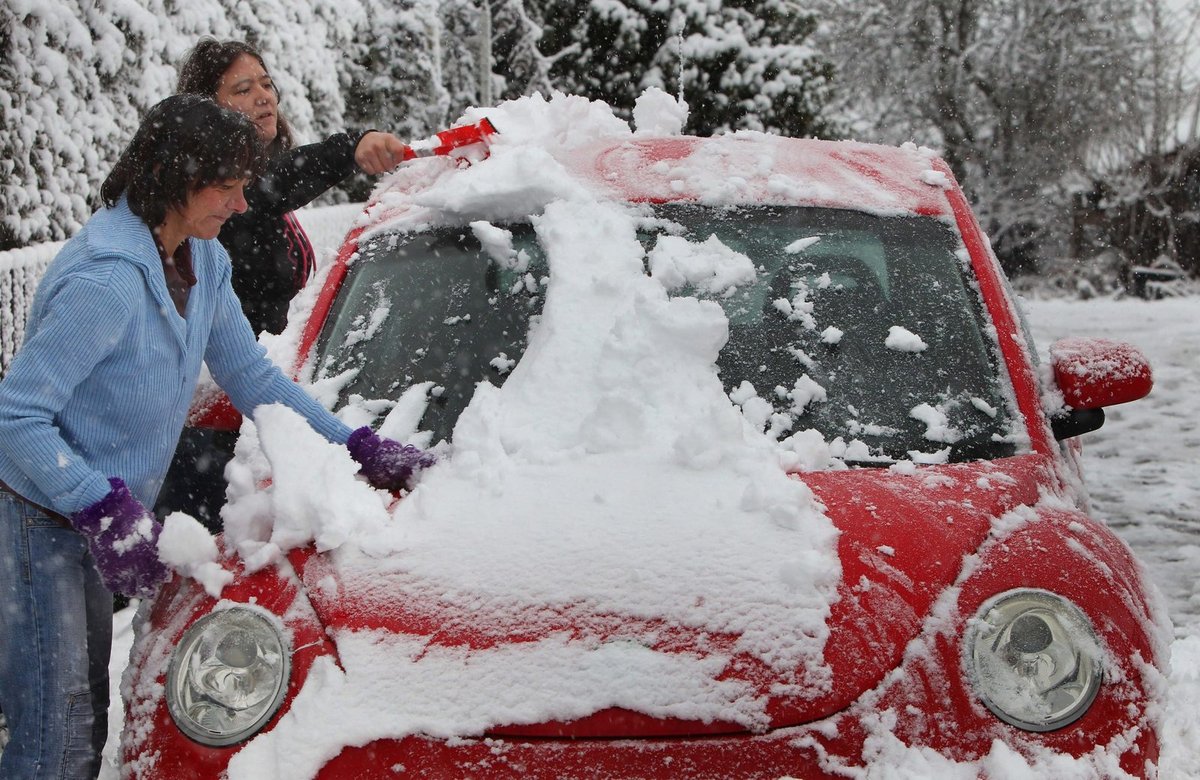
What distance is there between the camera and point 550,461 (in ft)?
7.91

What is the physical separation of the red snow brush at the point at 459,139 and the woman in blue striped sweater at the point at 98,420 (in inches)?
39.3

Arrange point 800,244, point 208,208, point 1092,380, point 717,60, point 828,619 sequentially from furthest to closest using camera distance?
point 717,60, point 800,244, point 1092,380, point 208,208, point 828,619

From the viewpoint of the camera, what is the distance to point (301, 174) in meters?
3.76

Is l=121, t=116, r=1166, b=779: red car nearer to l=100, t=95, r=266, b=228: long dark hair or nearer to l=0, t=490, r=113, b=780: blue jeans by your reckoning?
l=0, t=490, r=113, b=780: blue jeans

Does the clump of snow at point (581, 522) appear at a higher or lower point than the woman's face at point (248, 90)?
lower

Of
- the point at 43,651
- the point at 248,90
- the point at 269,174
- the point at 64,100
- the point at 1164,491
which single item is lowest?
the point at 1164,491

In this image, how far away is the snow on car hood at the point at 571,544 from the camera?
193 cm

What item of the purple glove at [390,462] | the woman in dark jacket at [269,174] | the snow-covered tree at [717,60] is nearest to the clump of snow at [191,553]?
the purple glove at [390,462]

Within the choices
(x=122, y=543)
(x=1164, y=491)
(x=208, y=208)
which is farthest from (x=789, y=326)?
(x=1164, y=491)

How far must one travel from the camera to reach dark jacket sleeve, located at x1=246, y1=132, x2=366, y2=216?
371 cm

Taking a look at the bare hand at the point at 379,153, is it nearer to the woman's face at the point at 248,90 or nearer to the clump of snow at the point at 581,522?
the woman's face at the point at 248,90

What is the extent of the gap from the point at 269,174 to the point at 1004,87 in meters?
25.5

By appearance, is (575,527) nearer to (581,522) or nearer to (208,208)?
(581,522)

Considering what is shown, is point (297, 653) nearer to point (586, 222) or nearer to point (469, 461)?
point (469, 461)
